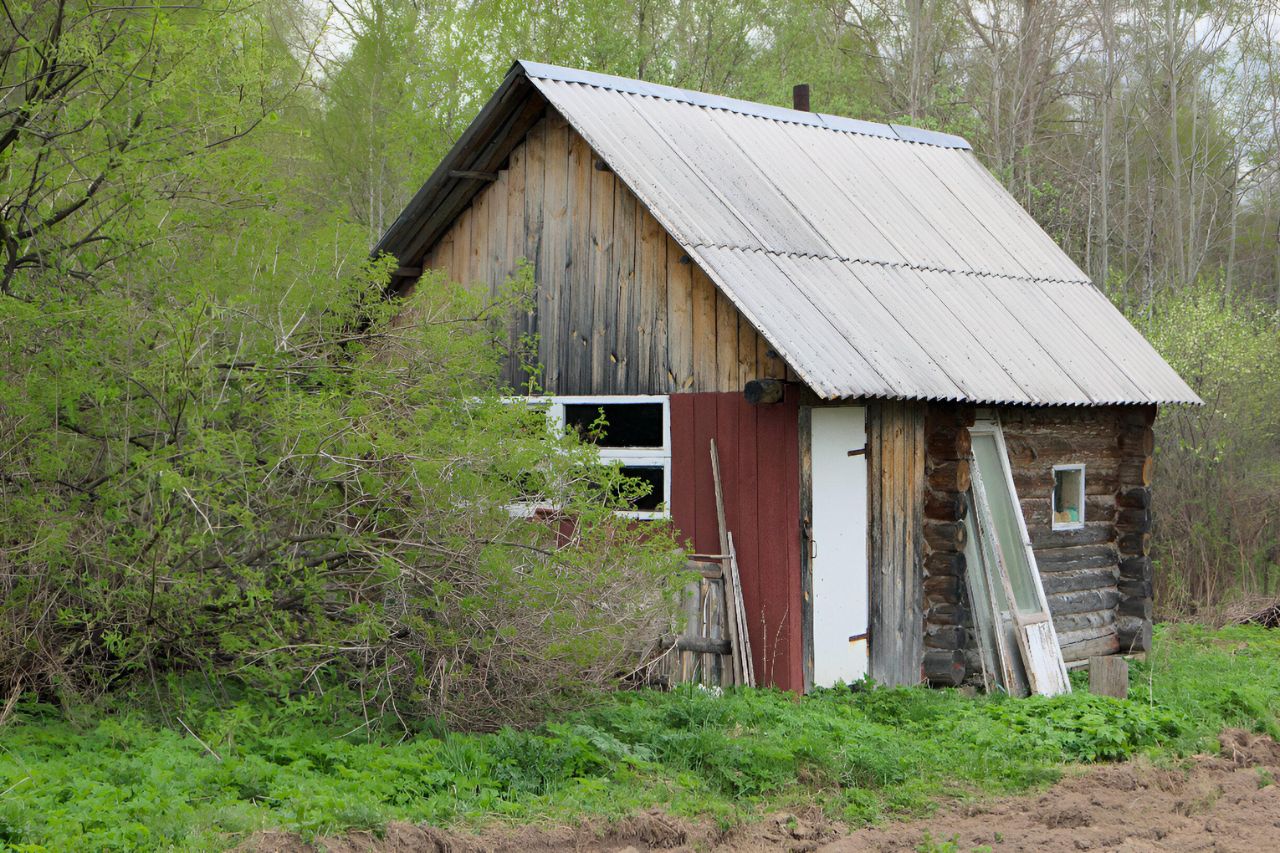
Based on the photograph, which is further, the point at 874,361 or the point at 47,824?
the point at 874,361

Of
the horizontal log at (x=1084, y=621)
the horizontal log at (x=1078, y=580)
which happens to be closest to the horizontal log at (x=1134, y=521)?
the horizontal log at (x=1078, y=580)

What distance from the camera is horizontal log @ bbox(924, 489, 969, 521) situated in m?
11.6

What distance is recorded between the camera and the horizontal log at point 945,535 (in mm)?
11586

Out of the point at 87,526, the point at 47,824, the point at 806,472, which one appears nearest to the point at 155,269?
the point at 87,526

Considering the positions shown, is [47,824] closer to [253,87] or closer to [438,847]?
[438,847]

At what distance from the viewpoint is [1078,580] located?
13.8m

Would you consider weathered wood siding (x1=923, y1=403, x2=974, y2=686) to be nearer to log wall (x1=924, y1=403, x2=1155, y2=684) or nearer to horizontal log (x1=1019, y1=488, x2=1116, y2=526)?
log wall (x1=924, y1=403, x2=1155, y2=684)

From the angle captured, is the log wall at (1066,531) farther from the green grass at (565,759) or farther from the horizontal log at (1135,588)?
the green grass at (565,759)

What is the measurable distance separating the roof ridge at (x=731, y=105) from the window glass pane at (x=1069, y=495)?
14.8 feet

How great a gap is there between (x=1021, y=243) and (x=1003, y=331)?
256 cm

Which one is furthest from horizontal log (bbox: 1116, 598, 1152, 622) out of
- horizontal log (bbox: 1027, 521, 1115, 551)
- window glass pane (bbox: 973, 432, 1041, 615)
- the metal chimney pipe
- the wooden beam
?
the wooden beam

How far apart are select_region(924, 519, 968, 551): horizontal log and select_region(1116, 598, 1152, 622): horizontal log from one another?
358 cm

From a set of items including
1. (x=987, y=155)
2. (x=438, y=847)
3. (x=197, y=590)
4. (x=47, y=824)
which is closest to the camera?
(x=47, y=824)

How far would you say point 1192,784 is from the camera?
898 cm
